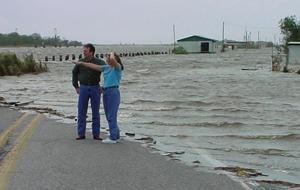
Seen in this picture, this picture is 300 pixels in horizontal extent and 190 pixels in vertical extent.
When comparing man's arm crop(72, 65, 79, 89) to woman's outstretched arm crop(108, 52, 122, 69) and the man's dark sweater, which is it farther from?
woman's outstretched arm crop(108, 52, 122, 69)

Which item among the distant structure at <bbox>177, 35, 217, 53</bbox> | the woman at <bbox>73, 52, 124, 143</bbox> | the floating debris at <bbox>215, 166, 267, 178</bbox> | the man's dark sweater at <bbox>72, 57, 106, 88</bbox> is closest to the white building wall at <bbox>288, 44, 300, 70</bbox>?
the man's dark sweater at <bbox>72, 57, 106, 88</bbox>

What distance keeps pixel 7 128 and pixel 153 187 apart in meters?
7.34

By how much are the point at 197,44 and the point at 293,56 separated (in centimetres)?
8257

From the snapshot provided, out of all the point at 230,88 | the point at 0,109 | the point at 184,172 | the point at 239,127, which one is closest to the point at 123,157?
the point at 184,172

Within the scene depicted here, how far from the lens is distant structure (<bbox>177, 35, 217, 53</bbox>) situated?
133625 millimetres

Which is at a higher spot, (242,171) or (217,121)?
(242,171)

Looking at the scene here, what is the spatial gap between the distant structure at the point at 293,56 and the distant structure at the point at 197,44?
8085 cm

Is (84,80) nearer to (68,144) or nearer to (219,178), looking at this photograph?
(68,144)

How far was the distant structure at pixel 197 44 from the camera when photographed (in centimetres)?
13362

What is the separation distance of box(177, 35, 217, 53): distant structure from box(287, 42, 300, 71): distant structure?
80.9 meters

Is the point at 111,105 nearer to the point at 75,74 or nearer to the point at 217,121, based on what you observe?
the point at 75,74

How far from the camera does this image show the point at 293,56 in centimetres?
5144

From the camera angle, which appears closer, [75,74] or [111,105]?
[111,105]

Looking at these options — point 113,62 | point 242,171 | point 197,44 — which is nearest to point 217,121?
point 113,62
